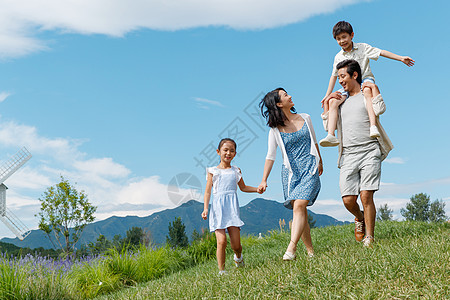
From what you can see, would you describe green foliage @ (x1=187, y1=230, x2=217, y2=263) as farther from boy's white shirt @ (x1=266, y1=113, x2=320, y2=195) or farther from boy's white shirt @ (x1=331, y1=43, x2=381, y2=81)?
boy's white shirt @ (x1=331, y1=43, x2=381, y2=81)

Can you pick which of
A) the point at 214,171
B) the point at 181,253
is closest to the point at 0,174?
the point at 181,253

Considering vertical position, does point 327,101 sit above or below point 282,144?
above

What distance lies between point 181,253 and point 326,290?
21.7ft

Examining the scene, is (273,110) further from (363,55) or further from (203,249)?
(203,249)

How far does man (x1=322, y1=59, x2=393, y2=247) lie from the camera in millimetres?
5180

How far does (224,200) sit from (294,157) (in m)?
1.07

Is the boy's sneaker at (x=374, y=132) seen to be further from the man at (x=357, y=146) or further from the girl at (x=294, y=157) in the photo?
the girl at (x=294, y=157)

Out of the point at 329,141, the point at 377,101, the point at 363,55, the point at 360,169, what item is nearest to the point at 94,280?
the point at 329,141

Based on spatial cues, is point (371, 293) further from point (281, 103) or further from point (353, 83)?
point (353, 83)

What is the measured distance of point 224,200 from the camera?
17.7 feet

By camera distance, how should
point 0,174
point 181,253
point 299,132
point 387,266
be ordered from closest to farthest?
point 387,266 → point 299,132 → point 181,253 → point 0,174

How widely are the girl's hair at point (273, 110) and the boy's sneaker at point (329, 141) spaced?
0.56 meters

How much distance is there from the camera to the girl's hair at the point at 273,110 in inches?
200

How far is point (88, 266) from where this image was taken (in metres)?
7.96
